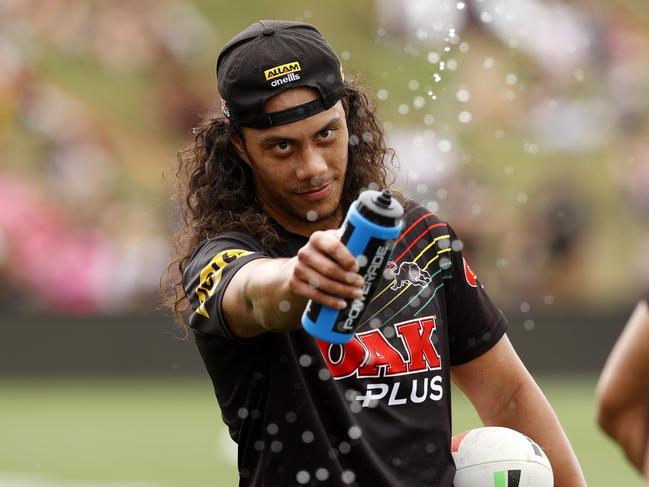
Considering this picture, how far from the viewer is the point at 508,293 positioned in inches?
612

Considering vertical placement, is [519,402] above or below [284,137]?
below

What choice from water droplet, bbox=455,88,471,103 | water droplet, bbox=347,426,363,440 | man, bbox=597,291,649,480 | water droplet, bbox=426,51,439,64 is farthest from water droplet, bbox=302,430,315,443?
water droplet, bbox=426,51,439,64

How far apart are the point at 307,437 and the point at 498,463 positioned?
28.3 inches

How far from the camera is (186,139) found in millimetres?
12688

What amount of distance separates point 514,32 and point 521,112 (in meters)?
1.32

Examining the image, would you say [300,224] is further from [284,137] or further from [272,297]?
[272,297]

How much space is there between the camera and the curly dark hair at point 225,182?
165 inches

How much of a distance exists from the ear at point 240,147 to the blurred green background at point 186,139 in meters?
6.56

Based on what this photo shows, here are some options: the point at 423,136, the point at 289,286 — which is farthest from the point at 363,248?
the point at 423,136

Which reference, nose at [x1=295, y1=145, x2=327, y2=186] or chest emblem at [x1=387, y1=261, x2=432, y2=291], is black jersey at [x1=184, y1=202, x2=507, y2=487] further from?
nose at [x1=295, y1=145, x2=327, y2=186]

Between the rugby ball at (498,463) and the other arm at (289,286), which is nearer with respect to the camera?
the other arm at (289,286)

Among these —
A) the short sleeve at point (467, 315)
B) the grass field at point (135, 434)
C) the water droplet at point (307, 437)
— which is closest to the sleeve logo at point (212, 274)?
the water droplet at point (307, 437)

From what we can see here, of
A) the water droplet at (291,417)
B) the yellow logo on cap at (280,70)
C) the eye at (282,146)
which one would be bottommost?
the water droplet at (291,417)

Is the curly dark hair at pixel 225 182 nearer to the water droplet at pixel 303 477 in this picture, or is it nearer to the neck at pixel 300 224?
the neck at pixel 300 224
